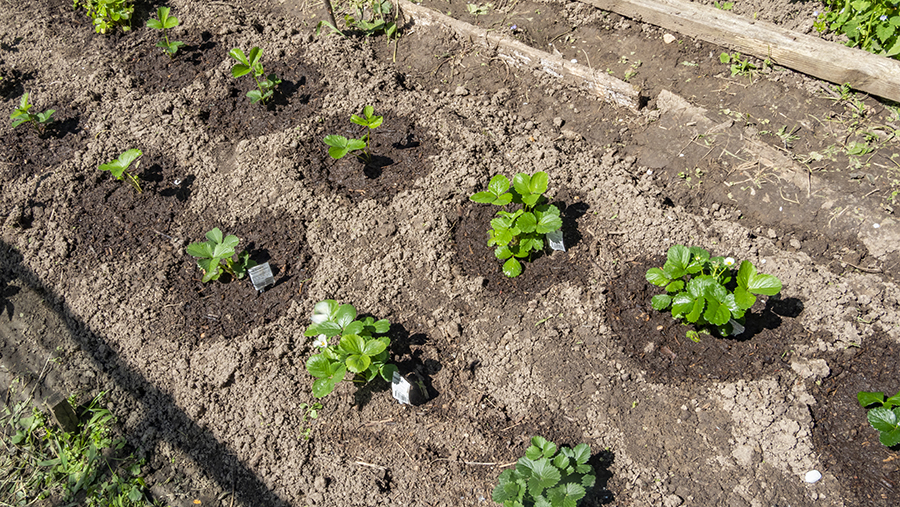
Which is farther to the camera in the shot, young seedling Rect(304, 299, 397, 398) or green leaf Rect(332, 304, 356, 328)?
green leaf Rect(332, 304, 356, 328)

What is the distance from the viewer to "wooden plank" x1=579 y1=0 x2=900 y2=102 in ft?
10.6

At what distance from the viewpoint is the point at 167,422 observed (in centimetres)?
279

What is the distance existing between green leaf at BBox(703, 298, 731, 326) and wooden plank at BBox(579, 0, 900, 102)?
1999 millimetres

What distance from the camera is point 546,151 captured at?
11.1 ft

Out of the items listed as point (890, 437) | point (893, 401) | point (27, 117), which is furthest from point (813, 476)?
point (27, 117)

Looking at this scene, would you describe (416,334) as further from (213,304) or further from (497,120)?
(497,120)

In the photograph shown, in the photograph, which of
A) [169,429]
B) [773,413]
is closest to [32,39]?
[169,429]

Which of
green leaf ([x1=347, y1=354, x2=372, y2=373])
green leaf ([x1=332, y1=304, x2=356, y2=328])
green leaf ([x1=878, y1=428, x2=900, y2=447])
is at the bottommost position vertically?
green leaf ([x1=878, y1=428, x2=900, y2=447])

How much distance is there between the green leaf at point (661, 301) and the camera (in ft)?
8.50

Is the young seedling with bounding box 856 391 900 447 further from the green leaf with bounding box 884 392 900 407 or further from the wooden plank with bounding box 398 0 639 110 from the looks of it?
the wooden plank with bounding box 398 0 639 110

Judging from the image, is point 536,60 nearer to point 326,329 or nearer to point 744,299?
point 744,299

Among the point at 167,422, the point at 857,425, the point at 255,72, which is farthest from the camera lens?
the point at 255,72

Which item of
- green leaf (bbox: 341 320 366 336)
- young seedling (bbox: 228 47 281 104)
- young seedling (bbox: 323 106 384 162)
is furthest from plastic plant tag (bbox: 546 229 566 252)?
young seedling (bbox: 228 47 281 104)

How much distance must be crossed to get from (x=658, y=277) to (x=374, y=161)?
1910mm
